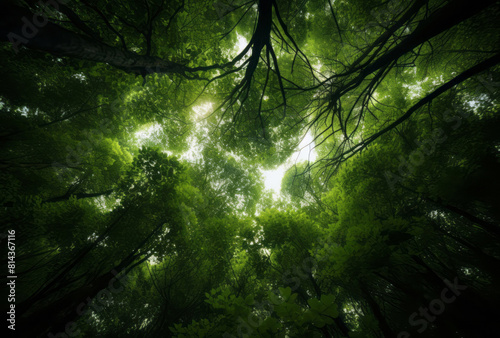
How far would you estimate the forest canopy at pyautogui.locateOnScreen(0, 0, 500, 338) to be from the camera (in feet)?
5.72

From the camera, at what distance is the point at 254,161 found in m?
5.15

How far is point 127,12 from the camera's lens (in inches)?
110

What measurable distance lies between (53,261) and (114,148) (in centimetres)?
458

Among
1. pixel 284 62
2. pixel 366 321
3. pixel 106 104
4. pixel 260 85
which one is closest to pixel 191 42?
pixel 260 85

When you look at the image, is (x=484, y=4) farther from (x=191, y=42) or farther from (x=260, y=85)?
(x=191, y=42)

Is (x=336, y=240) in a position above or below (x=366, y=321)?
above

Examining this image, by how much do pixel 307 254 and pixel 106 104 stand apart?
30.3 ft

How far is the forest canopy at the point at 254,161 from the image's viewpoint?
5.72 feet

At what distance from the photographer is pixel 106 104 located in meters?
6.24

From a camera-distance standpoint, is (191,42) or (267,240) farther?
(267,240)

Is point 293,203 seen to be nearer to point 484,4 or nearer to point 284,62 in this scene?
point 284,62

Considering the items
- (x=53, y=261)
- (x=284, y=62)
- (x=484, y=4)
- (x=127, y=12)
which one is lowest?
(x=484, y=4)

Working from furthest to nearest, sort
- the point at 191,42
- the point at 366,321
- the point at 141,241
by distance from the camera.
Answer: the point at 141,241, the point at 191,42, the point at 366,321

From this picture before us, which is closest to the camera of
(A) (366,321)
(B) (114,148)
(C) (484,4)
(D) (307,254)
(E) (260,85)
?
(C) (484,4)
